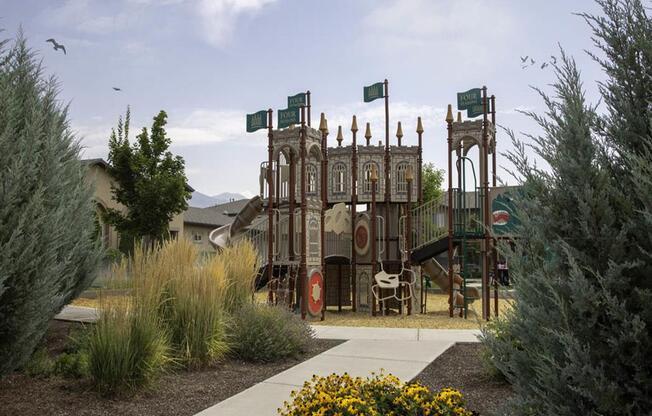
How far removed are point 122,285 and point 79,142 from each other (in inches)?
100

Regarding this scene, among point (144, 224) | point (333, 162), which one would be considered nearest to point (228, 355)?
point (333, 162)

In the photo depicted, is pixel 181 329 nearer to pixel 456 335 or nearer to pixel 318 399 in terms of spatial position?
pixel 318 399

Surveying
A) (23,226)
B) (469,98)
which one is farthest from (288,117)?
(23,226)

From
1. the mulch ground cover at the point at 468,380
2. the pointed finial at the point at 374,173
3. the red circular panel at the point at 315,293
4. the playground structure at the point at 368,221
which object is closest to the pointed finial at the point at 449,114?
the playground structure at the point at 368,221

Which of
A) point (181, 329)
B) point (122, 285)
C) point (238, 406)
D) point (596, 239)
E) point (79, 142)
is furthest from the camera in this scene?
point (79, 142)

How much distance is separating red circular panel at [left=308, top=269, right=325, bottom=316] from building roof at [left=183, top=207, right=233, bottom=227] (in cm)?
2670

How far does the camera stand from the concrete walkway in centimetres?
478

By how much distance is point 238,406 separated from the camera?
4684 mm

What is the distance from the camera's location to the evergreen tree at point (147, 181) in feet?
76.4

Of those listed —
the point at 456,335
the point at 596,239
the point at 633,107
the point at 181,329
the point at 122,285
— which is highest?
the point at 633,107

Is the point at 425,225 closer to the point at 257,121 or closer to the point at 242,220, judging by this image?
the point at 257,121

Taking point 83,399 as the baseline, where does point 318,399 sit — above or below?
above

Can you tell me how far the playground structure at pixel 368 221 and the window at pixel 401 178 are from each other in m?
0.03

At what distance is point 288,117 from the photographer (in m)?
13.6
